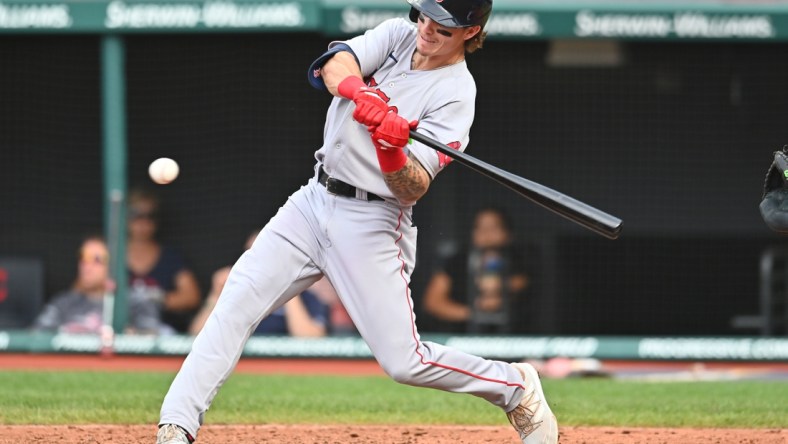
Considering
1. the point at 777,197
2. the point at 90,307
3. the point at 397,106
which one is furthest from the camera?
the point at 90,307

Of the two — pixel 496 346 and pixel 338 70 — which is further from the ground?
pixel 338 70

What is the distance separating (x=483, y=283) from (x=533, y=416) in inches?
186

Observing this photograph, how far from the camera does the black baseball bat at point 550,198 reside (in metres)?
3.84

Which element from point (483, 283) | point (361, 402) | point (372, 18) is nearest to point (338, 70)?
point (361, 402)

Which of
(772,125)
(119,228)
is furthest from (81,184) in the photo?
(772,125)

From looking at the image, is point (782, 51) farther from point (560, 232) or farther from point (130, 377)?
point (130, 377)

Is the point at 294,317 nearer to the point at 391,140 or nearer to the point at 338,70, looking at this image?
the point at 338,70

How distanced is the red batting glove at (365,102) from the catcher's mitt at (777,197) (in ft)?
→ 4.81

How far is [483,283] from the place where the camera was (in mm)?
8906

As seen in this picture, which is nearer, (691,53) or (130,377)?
(130,377)

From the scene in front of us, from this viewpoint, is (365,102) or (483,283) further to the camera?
(483,283)

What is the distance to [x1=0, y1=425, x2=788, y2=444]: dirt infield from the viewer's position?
4781mm

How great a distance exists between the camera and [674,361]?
8.36m

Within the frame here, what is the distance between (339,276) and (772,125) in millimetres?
5814
